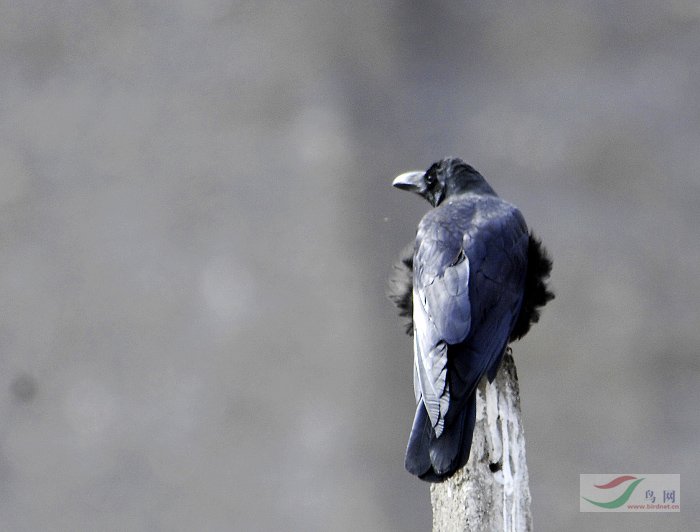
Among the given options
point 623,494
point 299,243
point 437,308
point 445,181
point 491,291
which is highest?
point 299,243

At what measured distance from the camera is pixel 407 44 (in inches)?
253

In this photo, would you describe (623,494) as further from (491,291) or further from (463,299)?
(463,299)

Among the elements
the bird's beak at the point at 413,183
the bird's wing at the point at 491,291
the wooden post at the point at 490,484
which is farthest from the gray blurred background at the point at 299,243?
the wooden post at the point at 490,484

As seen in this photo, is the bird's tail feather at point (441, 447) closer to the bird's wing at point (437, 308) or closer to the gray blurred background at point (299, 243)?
the bird's wing at point (437, 308)

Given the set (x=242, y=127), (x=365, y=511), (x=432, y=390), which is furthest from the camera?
(x=242, y=127)

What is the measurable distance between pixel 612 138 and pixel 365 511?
7.17ft

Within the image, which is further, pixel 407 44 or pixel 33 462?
pixel 407 44

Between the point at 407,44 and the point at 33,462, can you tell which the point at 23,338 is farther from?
the point at 407,44

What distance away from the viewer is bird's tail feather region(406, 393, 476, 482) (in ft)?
9.82

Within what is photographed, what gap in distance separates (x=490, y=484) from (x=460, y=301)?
0.63m

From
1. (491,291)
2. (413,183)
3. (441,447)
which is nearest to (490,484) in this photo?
(441,447)

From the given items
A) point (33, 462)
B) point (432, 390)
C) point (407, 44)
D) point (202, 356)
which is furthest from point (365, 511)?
point (432, 390)

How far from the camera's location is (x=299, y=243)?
19.9 feet

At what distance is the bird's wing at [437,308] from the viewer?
3215mm
